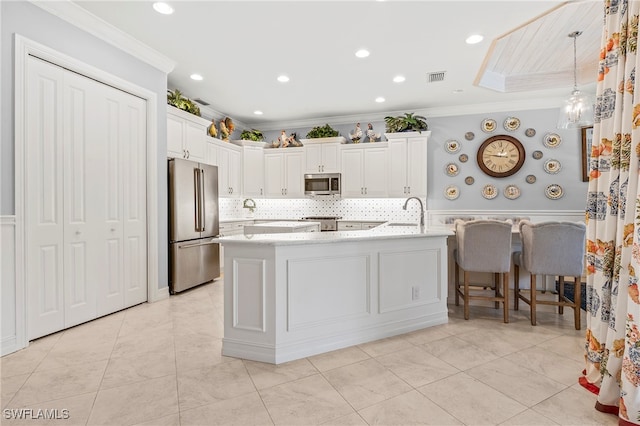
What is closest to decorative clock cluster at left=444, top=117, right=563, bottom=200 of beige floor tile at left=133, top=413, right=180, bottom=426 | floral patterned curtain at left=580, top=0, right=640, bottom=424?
floral patterned curtain at left=580, top=0, right=640, bottom=424

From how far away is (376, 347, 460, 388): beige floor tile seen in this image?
6.93 feet

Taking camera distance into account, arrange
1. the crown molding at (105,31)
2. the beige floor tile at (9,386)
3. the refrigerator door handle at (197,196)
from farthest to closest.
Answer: the refrigerator door handle at (197,196) < the crown molding at (105,31) < the beige floor tile at (9,386)

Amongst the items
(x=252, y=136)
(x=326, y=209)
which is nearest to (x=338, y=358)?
(x=326, y=209)

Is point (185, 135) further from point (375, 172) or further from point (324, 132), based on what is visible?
point (375, 172)

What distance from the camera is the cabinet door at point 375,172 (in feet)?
19.7

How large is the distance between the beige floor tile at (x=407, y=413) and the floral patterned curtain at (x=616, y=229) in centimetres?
87

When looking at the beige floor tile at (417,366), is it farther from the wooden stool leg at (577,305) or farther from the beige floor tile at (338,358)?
the wooden stool leg at (577,305)

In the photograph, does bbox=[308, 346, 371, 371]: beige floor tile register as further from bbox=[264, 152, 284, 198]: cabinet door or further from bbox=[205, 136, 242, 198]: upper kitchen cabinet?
bbox=[264, 152, 284, 198]: cabinet door

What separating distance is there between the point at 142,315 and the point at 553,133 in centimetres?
658

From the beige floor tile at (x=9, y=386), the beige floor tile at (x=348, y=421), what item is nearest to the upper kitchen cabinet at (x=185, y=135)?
the beige floor tile at (x=9, y=386)

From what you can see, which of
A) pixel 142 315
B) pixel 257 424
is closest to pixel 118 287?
pixel 142 315

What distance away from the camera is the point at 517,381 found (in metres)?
2.08

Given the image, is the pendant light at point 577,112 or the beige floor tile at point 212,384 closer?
the beige floor tile at point 212,384

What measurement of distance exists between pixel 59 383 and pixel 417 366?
2.37m
